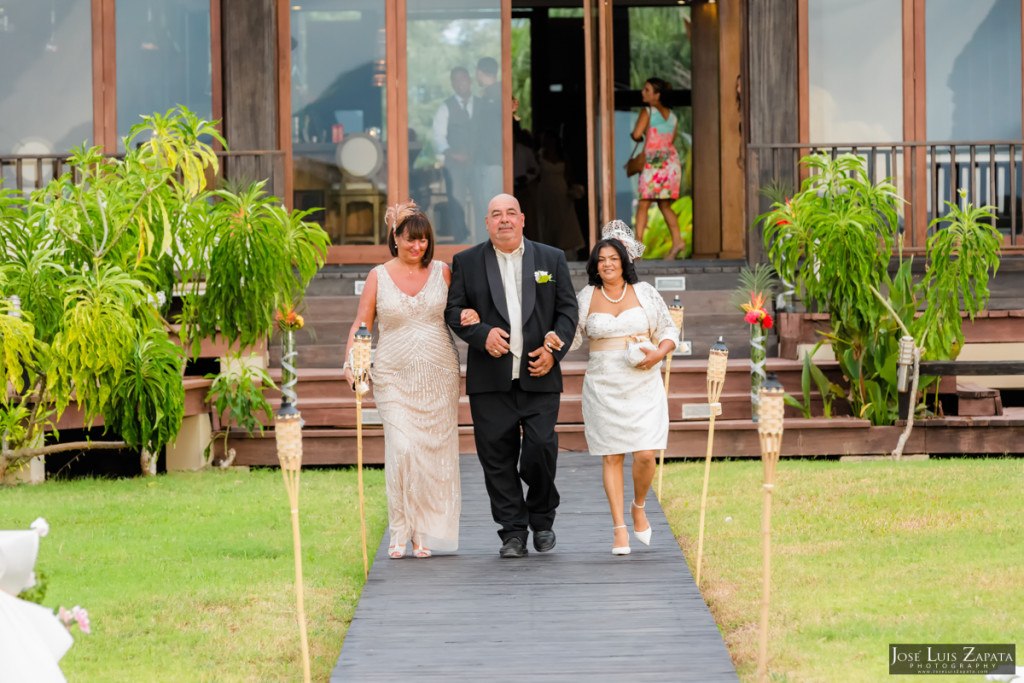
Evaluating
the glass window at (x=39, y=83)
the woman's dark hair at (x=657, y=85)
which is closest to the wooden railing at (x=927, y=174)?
the woman's dark hair at (x=657, y=85)

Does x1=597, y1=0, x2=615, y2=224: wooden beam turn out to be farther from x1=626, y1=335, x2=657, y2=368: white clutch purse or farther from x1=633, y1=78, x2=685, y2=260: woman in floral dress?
x1=626, y1=335, x2=657, y2=368: white clutch purse

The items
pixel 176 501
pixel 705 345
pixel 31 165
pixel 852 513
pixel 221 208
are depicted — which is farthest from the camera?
pixel 31 165

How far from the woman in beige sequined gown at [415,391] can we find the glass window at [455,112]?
5065 mm

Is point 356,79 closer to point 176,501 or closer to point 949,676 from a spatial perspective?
point 176,501

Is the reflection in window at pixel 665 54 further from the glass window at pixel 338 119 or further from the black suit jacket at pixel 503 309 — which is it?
the black suit jacket at pixel 503 309

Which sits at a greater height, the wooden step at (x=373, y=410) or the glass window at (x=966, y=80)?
the glass window at (x=966, y=80)

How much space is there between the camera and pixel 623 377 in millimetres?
5703

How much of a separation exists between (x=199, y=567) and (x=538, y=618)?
1.91 metres

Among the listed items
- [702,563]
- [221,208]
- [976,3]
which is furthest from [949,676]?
[976,3]

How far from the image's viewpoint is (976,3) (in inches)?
433

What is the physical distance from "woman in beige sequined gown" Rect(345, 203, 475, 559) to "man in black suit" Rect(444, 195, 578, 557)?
123 mm

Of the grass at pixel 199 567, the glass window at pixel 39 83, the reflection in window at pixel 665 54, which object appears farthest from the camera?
the reflection in window at pixel 665 54

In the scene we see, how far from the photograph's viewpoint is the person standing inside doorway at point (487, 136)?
1082 centimetres

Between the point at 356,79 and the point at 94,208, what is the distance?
12.4 ft
